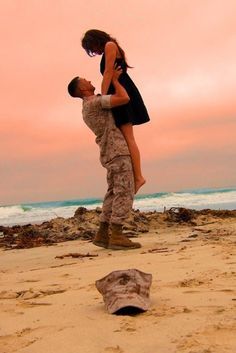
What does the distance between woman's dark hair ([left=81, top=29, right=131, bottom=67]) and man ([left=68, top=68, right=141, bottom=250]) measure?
310 millimetres

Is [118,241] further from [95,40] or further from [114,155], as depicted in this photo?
[95,40]

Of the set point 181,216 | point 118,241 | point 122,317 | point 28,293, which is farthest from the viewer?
point 181,216

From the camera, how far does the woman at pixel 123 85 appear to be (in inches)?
188

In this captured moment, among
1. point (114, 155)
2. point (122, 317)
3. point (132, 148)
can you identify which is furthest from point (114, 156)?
point (122, 317)

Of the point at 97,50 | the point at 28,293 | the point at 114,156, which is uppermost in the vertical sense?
the point at 97,50

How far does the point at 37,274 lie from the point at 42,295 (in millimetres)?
887

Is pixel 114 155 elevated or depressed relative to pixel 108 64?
depressed

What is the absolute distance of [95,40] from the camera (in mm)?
4891

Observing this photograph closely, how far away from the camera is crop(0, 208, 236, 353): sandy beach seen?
167 centimetres

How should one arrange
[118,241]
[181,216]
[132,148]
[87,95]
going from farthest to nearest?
[181,216] < [87,95] < [132,148] < [118,241]

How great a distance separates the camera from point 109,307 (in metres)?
2.06

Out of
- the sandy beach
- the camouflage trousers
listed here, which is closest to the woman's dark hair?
the camouflage trousers

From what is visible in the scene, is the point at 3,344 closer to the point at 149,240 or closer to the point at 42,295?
the point at 42,295

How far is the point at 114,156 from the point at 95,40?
122 centimetres
